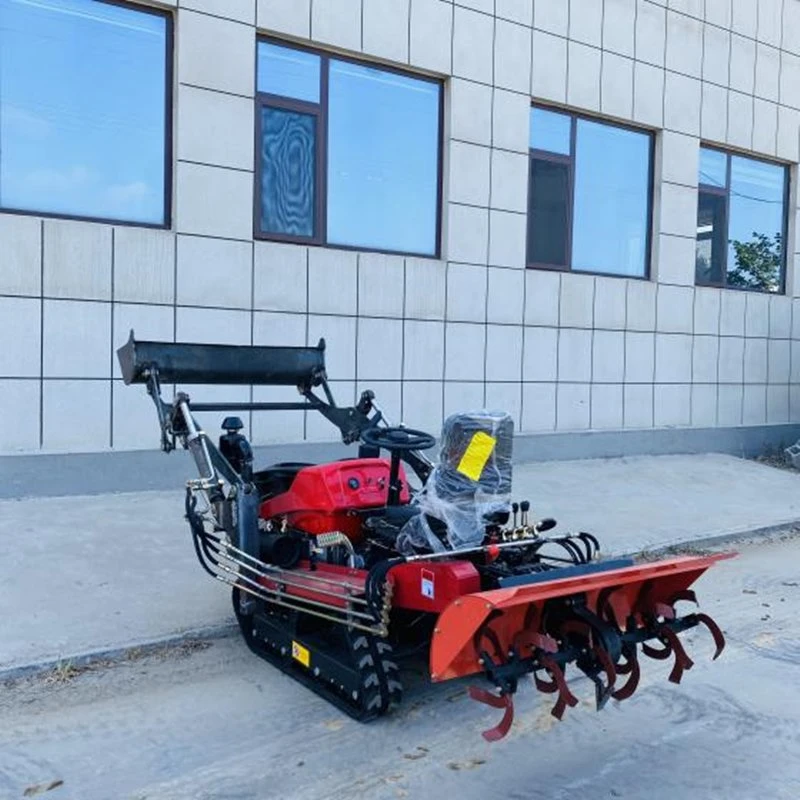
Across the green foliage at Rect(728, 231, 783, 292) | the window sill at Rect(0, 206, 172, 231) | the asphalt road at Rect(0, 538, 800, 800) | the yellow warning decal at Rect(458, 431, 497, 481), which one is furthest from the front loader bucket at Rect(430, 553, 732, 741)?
the green foliage at Rect(728, 231, 783, 292)

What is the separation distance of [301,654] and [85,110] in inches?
212

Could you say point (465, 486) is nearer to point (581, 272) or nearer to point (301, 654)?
point (301, 654)

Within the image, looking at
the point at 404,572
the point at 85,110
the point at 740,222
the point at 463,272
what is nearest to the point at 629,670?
the point at 404,572

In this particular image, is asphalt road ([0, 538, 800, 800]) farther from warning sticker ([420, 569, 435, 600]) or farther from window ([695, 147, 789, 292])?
window ([695, 147, 789, 292])

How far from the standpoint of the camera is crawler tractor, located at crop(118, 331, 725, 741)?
3475mm

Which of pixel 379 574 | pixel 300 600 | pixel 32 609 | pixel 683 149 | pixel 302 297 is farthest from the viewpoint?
pixel 683 149

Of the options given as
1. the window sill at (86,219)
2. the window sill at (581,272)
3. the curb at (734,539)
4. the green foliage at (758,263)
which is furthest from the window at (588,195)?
the window sill at (86,219)

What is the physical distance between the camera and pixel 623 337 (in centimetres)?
1140

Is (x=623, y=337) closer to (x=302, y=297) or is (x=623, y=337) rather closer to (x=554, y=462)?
(x=554, y=462)

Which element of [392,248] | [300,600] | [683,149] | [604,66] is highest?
[604,66]

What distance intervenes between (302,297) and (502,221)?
9.01 feet

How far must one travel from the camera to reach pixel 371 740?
3863mm

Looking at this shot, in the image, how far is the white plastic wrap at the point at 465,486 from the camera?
400 centimetres

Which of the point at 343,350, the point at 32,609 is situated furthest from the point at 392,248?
the point at 32,609
